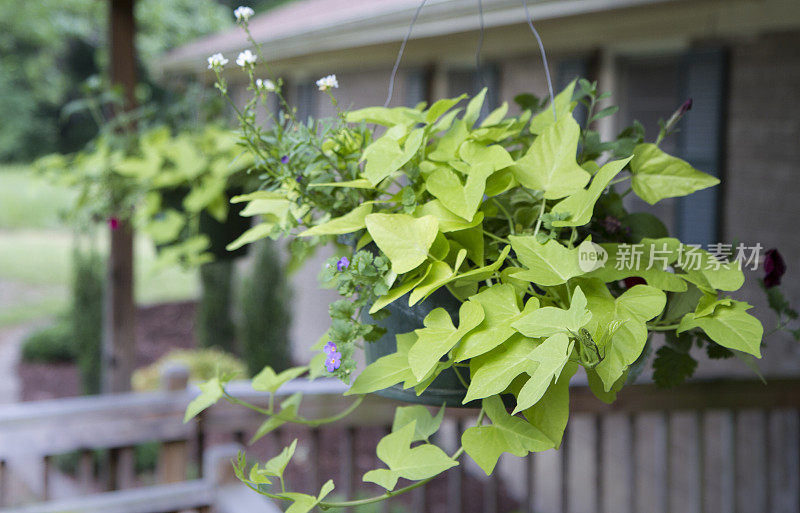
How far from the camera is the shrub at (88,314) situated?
587cm

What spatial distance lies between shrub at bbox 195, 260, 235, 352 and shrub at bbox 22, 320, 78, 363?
5.80ft

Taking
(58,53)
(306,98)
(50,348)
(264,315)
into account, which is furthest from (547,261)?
(58,53)

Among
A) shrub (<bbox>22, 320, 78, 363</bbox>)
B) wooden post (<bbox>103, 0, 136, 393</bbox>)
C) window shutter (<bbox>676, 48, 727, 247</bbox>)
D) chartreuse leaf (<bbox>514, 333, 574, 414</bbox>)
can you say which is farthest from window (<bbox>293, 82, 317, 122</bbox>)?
chartreuse leaf (<bbox>514, 333, 574, 414</bbox>)

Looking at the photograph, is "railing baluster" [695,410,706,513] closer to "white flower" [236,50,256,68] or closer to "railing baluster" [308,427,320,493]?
"railing baluster" [308,427,320,493]

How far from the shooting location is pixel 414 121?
967 millimetres

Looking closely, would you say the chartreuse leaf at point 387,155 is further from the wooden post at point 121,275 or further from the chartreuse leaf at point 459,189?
the wooden post at point 121,275

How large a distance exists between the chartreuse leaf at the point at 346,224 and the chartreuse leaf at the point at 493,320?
0.58 ft

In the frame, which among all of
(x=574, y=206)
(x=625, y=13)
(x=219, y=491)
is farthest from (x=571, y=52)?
(x=574, y=206)

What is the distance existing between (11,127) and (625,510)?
12939mm

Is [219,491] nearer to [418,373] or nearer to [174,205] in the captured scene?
[174,205]

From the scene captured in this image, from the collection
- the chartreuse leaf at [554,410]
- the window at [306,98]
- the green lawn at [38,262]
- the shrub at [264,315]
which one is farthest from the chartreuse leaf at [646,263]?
the green lawn at [38,262]

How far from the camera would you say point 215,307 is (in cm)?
729

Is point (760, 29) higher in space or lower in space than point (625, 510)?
higher

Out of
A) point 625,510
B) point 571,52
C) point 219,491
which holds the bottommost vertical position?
point 625,510
